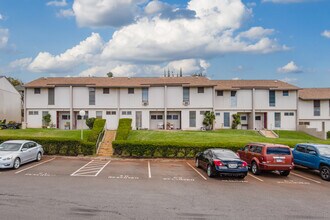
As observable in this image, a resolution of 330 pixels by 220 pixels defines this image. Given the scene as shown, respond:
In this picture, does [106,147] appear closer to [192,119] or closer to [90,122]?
[90,122]

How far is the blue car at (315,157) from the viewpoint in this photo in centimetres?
1674

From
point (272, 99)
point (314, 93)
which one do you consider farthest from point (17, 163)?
point (314, 93)

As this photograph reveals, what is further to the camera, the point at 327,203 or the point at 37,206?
the point at 327,203

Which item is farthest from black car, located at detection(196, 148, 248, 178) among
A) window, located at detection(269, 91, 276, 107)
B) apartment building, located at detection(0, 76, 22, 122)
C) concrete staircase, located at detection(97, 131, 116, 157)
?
apartment building, located at detection(0, 76, 22, 122)

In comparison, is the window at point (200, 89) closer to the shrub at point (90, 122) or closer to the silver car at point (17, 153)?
the shrub at point (90, 122)

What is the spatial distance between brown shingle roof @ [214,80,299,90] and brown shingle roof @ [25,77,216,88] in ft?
9.97

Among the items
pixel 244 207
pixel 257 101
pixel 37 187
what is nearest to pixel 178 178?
pixel 244 207

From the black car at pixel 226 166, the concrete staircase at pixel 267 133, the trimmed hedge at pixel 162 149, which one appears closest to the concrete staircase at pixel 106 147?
the trimmed hedge at pixel 162 149

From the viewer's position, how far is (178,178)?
15859 millimetres

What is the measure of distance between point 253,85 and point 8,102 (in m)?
38.4

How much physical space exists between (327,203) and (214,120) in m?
27.3

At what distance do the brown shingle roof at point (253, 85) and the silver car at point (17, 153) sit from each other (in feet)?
86.9

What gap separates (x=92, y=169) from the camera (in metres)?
18.1

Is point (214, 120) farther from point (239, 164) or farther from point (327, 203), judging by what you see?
point (327, 203)
